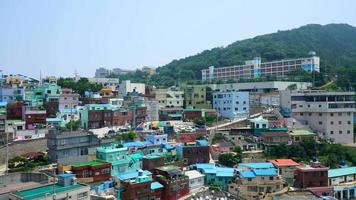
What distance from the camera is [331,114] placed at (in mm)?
34281

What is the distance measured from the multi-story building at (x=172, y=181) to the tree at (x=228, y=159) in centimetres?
458

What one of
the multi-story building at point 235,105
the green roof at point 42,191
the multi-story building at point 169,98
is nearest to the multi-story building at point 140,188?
the green roof at point 42,191

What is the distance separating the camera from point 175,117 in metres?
36.6

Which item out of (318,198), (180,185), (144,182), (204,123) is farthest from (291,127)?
(144,182)

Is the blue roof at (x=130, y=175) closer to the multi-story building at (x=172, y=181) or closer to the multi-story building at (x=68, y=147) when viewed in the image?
the multi-story building at (x=172, y=181)

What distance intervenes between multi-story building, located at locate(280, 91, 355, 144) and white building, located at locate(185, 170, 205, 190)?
1529 cm

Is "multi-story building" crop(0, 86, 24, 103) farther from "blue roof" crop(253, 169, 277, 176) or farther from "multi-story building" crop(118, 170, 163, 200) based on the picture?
"blue roof" crop(253, 169, 277, 176)

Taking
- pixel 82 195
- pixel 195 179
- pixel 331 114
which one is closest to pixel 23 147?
pixel 82 195

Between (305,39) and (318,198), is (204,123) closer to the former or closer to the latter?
(318,198)

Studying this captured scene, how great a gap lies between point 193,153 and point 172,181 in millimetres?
4759

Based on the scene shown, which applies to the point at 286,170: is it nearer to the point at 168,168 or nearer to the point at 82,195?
the point at 168,168

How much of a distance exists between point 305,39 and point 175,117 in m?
56.1

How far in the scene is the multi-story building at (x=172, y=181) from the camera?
21.5 m

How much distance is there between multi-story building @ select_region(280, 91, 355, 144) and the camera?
112 ft
